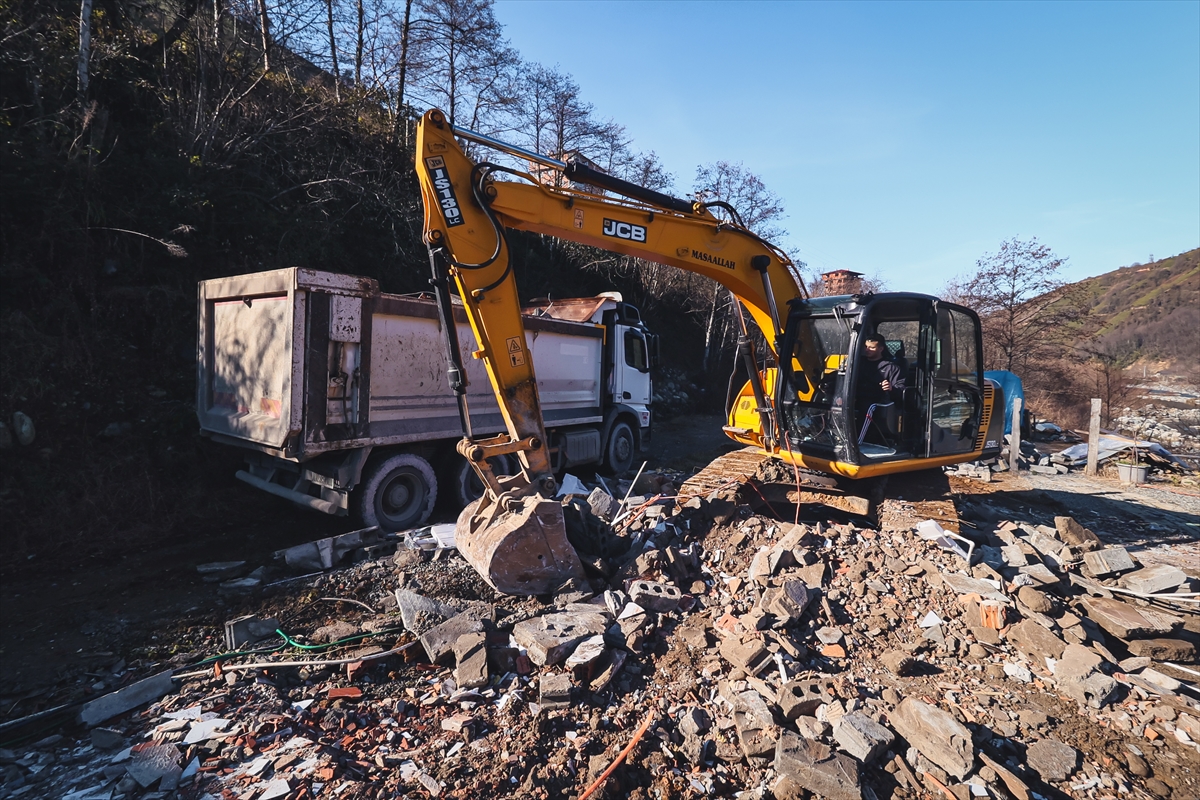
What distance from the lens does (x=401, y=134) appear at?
13.0 m

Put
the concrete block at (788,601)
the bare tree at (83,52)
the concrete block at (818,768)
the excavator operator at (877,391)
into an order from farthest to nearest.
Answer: the bare tree at (83,52) → the excavator operator at (877,391) → the concrete block at (788,601) → the concrete block at (818,768)

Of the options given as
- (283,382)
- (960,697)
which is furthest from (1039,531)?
(283,382)

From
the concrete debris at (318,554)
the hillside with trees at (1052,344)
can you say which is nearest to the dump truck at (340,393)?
the concrete debris at (318,554)

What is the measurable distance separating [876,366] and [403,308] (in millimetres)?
4936

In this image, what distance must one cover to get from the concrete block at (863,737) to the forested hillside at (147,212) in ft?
22.0

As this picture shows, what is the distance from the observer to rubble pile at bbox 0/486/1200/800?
2768mm

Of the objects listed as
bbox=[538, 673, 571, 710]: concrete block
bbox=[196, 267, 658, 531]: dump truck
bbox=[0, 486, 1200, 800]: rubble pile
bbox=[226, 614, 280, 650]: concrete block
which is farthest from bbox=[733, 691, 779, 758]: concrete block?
bbox=[226, 614, 280, 650]: concrete block

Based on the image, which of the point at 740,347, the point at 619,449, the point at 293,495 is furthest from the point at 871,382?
the point at 293,495

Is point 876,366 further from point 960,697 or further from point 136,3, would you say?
point 136,3

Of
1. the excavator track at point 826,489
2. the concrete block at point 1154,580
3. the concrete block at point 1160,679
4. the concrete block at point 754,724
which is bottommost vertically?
the concrete block at point 754,724

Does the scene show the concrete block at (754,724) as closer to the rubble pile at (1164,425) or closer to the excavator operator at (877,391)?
the excavator operator at (877,391)

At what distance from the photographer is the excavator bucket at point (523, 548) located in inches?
169

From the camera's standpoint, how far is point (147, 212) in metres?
7.87

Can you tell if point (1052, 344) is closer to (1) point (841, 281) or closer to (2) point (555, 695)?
(1) point (841, 281)
